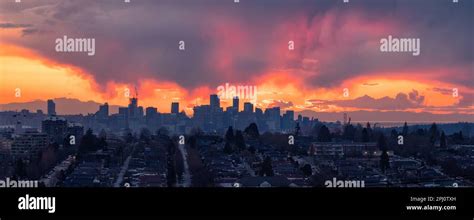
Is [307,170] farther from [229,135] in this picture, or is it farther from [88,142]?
[88,142]

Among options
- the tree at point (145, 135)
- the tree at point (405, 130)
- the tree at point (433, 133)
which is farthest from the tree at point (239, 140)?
the tree at point (433, 133)

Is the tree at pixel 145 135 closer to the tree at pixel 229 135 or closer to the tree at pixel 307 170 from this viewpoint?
the tree at pixel 229 135

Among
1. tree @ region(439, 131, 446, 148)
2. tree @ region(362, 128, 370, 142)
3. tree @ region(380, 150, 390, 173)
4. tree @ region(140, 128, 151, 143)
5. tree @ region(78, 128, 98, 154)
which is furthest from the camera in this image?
tree @ region(362, 128, 370, 142)

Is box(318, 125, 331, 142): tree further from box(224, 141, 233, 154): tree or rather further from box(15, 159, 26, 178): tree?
box(15, 159, 26, 178): tree

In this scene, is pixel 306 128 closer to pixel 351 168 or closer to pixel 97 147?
pixel 351 168

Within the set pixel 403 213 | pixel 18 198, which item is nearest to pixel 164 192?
pixel 18 198

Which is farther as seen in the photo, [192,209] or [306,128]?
[306,128]

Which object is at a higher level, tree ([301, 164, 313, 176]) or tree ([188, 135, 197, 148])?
tree ([188, 135, 197, 148])

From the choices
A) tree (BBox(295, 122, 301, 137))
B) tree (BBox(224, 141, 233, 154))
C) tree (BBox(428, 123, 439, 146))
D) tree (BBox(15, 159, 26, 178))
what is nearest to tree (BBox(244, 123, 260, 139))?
tree (BBox(224, 141, 233, 154))
